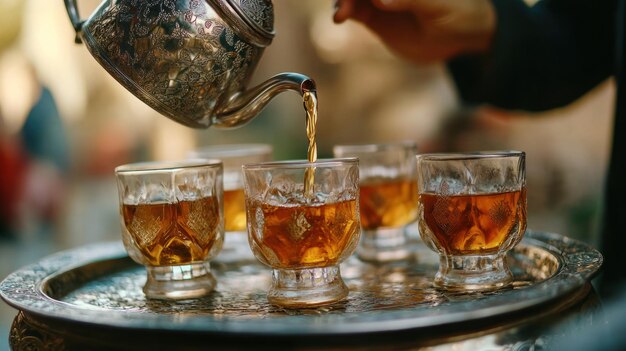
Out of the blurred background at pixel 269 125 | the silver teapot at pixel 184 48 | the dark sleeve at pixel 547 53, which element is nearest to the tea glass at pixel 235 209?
the silver teapot at pixel 184 48

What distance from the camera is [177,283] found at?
0.82m

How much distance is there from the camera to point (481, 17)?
128cm

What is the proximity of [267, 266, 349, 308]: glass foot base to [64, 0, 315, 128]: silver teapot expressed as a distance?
179 mm

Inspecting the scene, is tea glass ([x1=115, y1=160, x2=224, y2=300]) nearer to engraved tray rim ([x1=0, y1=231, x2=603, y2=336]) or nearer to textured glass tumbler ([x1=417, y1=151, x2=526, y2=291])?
engraved tray rim ([x1=0, y1=231, x2=603, y2=336])

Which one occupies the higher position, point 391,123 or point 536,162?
point 391,123

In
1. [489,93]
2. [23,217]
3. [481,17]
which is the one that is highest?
[481,17]

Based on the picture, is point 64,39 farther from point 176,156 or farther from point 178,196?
point 178,196

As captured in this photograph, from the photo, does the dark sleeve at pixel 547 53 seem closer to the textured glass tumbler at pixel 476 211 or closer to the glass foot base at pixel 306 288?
the textured glass tumbler at pixel 476 211

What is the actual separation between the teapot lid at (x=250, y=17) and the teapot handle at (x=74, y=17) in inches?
6.3

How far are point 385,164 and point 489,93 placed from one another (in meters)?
0.52

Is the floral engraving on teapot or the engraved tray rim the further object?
the floral engraving on teapot

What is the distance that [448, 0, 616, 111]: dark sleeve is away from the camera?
53.1 inches

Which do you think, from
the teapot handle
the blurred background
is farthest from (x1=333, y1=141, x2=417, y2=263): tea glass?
the blurred background

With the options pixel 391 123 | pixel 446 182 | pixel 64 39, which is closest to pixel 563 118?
pixel 391 123
